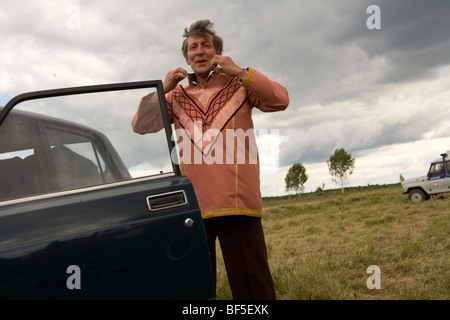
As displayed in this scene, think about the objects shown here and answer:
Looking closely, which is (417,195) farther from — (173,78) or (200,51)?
(173,78)

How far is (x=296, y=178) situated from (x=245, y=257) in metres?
58.8

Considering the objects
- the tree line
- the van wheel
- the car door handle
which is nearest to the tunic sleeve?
the car door handle

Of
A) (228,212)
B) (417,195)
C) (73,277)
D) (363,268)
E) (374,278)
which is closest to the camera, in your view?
(73,277)

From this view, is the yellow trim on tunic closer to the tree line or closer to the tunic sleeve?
the tunic sleeve

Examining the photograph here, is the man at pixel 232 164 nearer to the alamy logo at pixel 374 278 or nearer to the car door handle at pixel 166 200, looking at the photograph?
the car door handle at pixel 166 200

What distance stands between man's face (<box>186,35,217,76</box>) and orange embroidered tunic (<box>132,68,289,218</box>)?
Result: 19 centimetres

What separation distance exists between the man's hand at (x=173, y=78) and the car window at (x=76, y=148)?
0.24 m

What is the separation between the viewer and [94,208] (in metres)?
1.64

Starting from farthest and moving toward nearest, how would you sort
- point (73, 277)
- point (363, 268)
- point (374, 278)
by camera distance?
point (363, 268)
point (374, 278)
point (73, 277)


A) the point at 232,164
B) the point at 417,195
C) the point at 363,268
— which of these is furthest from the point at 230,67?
the point at 417,195

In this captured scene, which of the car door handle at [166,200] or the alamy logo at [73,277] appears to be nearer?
the alamy logo at [73,277]

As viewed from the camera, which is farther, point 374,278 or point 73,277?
point 374,278

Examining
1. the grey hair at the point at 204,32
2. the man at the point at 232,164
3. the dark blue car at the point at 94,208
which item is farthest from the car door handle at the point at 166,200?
the grey hair at the point at 204,32

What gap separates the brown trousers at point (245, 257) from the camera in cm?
205
